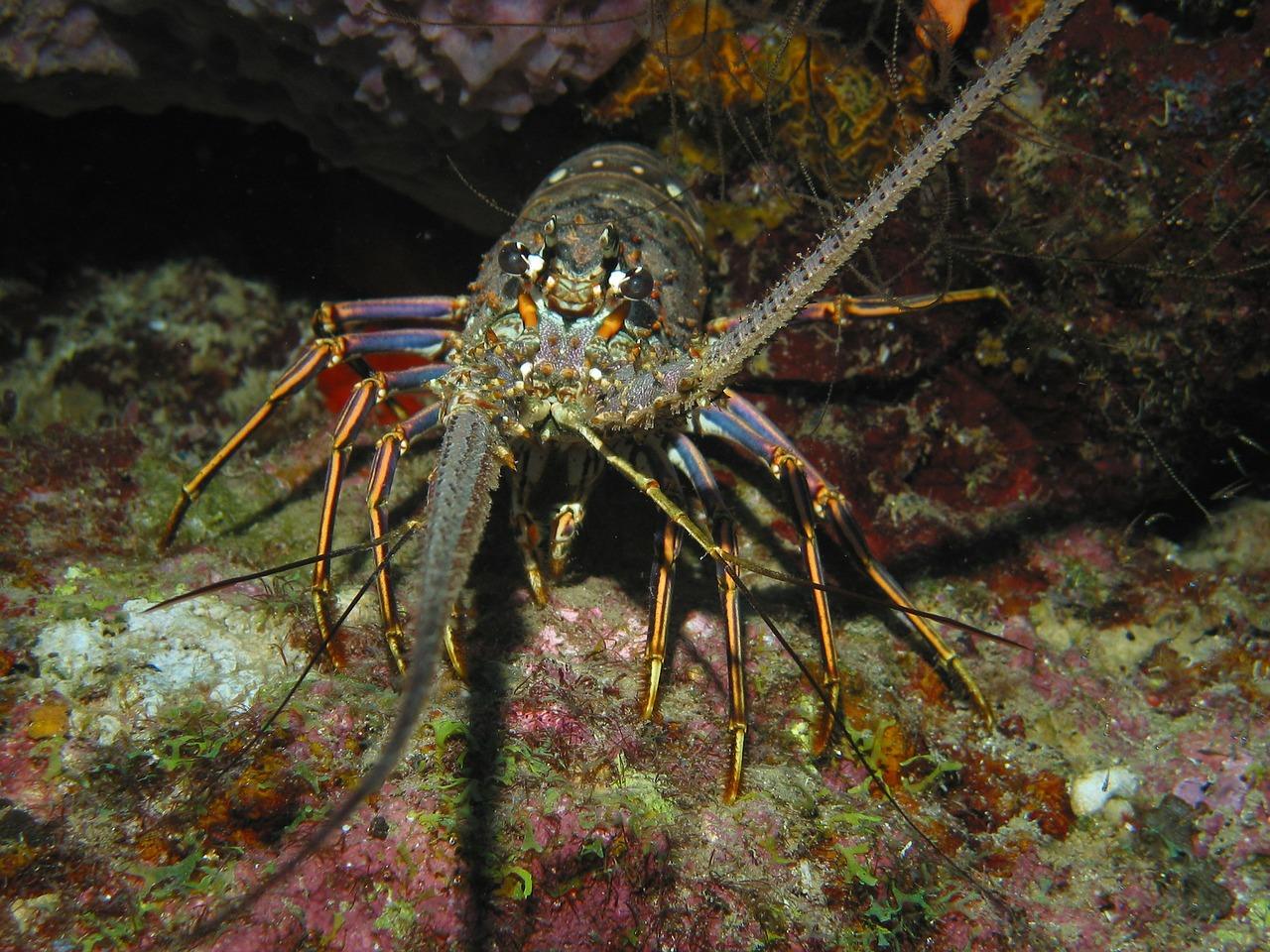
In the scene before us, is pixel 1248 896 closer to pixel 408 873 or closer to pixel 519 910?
pixel 519 910

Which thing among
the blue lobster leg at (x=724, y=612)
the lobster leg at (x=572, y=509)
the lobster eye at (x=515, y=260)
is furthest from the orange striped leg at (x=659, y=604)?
the lobster eye at (x=515, y=260)

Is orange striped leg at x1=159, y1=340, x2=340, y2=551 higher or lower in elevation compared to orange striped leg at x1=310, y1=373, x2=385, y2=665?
higher

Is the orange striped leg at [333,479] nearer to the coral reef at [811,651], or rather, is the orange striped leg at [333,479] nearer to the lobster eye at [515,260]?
the coral reef at [811,651]

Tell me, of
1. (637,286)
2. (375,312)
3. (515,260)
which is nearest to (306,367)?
(375,312)

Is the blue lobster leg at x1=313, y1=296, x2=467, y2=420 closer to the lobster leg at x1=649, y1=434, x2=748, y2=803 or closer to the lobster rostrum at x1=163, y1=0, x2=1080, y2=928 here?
the lobster rostrum at x1=163, y1=0, x2=1080, y2=928

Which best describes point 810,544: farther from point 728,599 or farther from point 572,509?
point 572,509

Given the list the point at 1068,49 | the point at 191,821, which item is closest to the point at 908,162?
the point at 1068,49

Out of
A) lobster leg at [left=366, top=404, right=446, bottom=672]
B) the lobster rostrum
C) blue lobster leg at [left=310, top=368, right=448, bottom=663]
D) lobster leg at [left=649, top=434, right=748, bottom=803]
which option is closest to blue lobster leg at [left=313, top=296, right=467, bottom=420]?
the lobster rostrum
